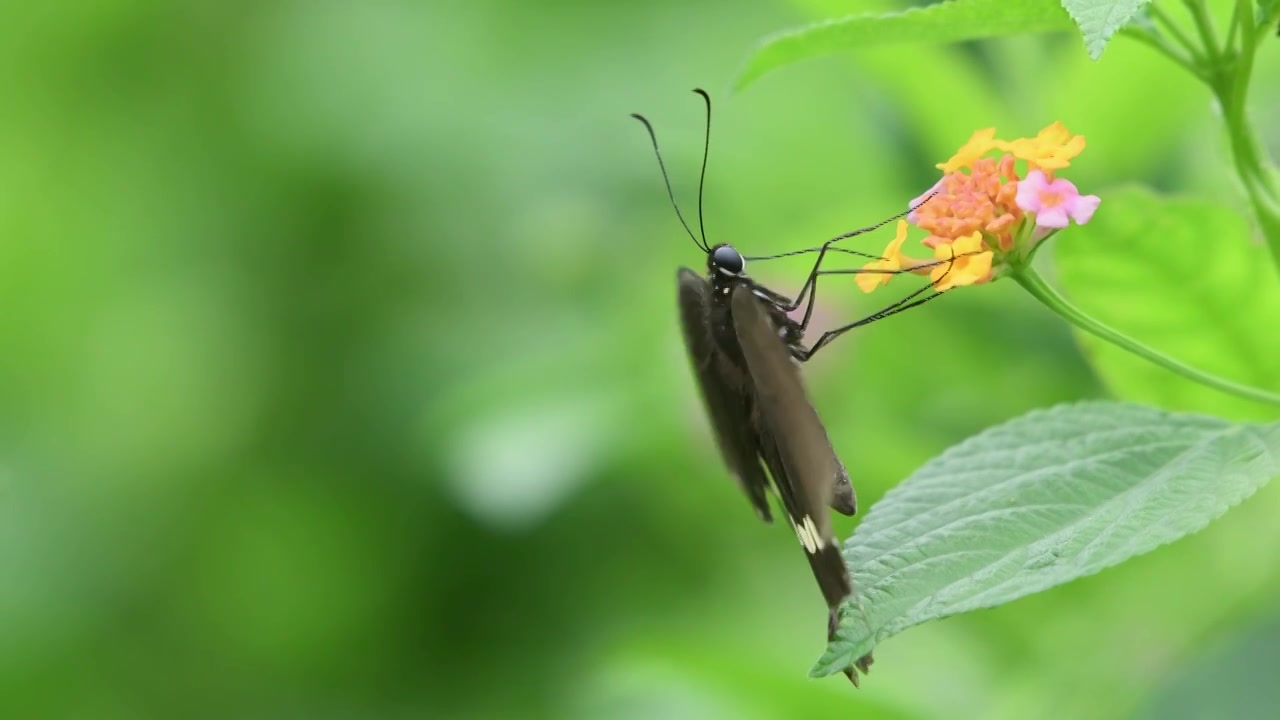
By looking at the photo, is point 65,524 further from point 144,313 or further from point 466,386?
point 466,386

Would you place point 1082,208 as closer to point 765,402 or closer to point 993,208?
point 993,208

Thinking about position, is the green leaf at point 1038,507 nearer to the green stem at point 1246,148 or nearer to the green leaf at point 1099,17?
the green stem at point 1246,148

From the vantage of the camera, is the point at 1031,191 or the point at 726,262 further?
the point at 726,262

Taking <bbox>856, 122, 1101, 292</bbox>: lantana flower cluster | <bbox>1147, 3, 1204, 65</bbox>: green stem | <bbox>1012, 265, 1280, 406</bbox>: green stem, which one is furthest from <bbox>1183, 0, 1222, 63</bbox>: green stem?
<bbox>1012, 265, 1280, 406</bbox>: green stem

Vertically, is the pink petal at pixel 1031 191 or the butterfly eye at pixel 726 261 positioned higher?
the butterfly eye at pixel 726 261

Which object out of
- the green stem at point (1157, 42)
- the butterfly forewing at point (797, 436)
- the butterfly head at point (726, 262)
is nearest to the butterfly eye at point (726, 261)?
the butterfly head at point (726, 262)

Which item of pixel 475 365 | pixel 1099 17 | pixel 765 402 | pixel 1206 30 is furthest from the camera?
pixel 475 365

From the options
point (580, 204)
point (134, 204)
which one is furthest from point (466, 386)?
point (134, 204)

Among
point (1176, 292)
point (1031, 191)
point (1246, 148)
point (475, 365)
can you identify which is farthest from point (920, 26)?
point (475, 365)
